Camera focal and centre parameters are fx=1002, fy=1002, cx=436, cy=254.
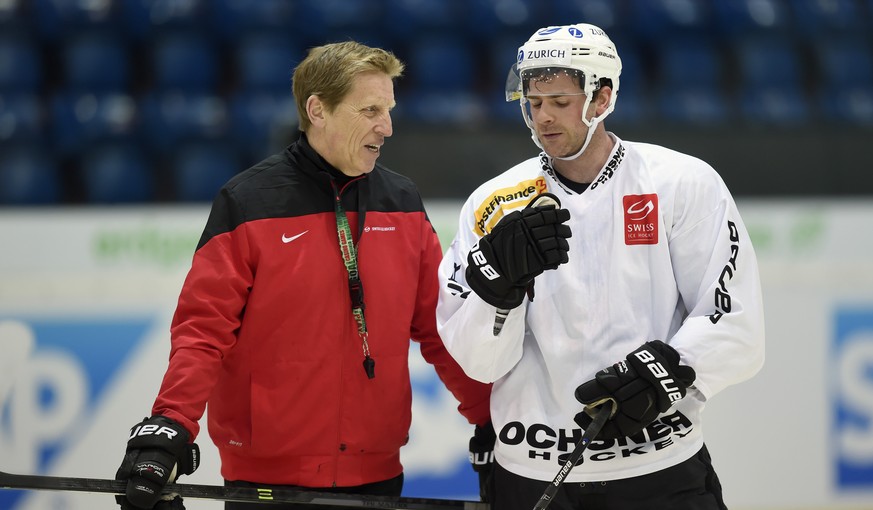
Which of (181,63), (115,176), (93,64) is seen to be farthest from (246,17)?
(115,176)

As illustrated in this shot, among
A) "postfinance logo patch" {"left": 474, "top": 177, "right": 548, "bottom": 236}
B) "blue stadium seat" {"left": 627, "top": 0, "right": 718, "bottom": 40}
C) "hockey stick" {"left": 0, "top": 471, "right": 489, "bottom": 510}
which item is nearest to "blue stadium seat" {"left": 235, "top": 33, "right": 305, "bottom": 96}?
"blue stadium seat" {"left": 627, "top": 0, "right": 718, "bottom": 40}

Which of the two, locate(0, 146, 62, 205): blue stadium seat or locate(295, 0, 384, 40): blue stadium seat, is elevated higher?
locate(295, 0, 384, 40): blue stadium seat

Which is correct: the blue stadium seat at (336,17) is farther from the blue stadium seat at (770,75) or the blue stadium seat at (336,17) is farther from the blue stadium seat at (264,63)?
the blue stadium seat at (770,75)

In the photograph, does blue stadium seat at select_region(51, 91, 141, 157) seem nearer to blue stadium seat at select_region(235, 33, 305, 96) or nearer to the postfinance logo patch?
blue stadium seat at select_region(235, 33, 305, 96)

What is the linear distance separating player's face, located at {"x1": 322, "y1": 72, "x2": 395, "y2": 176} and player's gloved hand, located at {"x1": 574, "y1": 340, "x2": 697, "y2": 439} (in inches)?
32.4

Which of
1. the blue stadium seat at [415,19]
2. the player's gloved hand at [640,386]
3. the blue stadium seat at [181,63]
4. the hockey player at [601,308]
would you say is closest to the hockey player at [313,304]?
the hockey player at [601,308]

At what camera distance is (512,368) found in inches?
95.4

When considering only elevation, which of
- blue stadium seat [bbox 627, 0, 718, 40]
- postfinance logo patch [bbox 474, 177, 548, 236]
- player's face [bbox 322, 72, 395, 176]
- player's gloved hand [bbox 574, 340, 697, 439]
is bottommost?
player's gloved hand [bbox 574, 340, 697, 439]

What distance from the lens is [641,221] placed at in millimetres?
2359

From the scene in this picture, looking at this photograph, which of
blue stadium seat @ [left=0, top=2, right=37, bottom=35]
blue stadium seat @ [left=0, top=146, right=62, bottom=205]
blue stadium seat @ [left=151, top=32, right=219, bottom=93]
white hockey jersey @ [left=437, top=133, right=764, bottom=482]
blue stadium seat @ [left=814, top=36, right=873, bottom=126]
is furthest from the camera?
blue stadium seat @ [left=814, top=36, right=873, bottom=126]

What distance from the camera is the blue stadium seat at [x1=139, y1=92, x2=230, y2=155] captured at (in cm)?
596

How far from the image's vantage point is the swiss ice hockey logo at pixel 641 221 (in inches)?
92.7

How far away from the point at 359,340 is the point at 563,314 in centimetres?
53

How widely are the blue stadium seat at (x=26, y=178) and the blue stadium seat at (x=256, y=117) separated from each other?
1071mm
